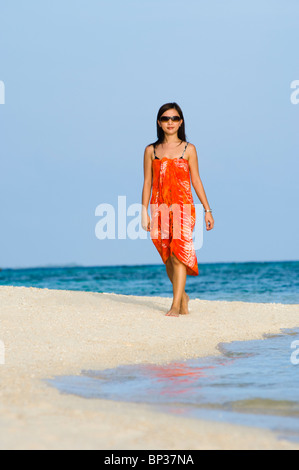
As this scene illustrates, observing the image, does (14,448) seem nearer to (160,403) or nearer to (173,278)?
(160,403)

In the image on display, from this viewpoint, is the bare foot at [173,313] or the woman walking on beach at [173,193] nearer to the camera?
the woman walking on beach at [173,193]

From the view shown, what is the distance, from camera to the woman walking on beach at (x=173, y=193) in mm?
6434

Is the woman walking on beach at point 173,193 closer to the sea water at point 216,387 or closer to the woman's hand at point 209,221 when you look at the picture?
the woman's hand at point 209,221

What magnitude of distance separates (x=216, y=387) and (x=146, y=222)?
329cm

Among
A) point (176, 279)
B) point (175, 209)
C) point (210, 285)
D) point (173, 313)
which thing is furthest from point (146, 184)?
point (210, 285)

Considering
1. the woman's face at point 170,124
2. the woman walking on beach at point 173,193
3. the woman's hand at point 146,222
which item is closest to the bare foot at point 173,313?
the woman walking on beach at point 173,193

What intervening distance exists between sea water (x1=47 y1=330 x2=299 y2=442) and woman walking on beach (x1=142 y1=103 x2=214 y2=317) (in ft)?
6.27

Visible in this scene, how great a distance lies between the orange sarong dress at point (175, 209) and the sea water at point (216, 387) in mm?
1915

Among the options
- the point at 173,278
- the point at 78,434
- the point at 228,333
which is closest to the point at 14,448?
the point at 78,434

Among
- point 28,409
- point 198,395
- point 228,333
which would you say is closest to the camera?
point 28,409

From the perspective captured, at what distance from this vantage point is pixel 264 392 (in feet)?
11.0

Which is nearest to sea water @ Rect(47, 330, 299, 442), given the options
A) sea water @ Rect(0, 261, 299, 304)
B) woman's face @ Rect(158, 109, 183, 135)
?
woman's face @ Rect(158, 109, 183, 135)

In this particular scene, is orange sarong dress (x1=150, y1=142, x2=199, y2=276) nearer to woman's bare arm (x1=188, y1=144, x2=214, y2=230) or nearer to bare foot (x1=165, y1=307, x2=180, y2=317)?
woman's bare arm (x1=188, y1=144, x2=214, y2=230)
